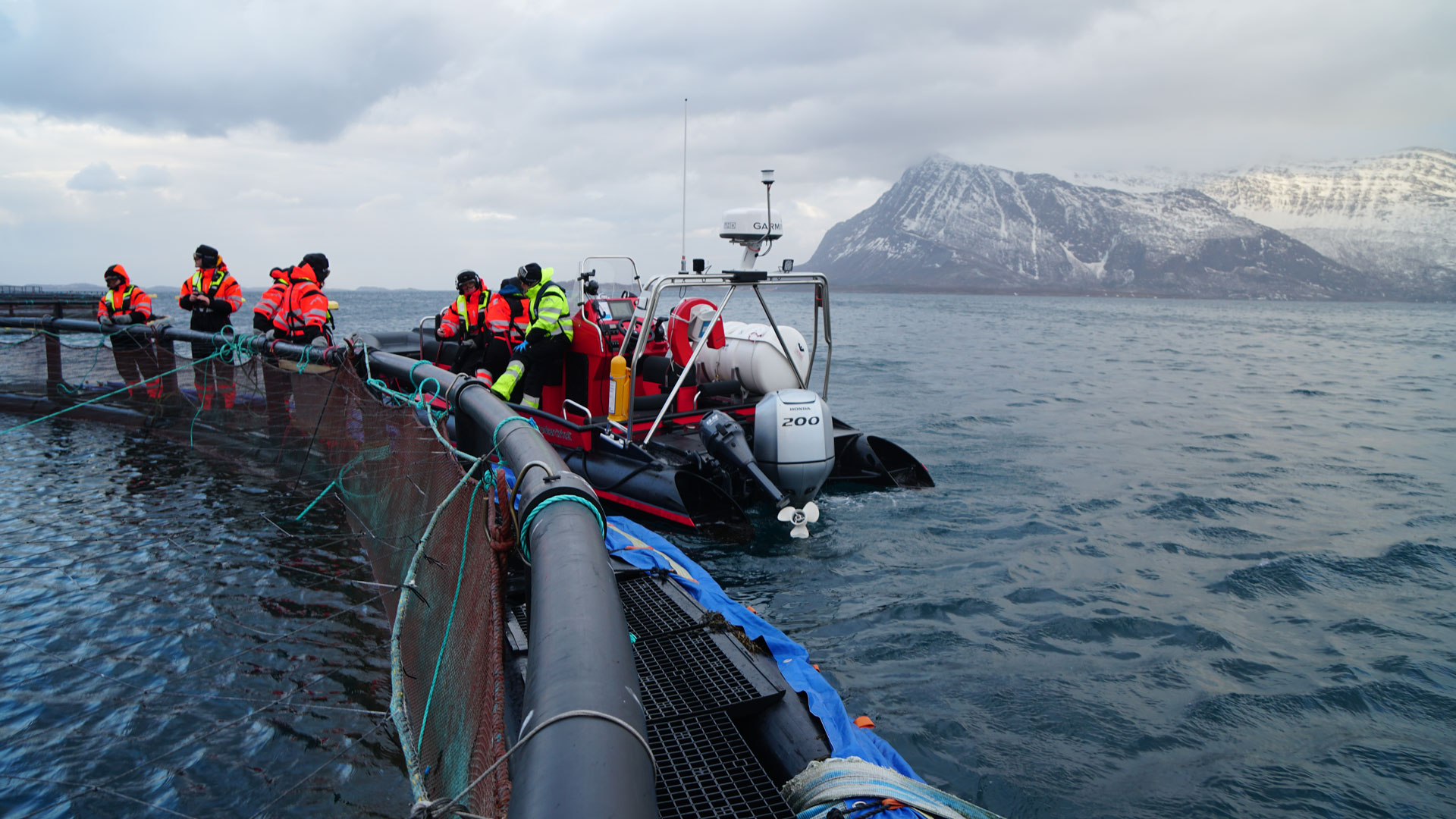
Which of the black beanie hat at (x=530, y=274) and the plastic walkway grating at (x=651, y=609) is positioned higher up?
the black beanie hat at (x=530, y=274)

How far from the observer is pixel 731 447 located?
24.6ft

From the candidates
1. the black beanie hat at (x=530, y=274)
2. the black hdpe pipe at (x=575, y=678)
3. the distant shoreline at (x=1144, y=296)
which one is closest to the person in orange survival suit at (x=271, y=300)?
the black beanie hat at (x=530, y=274)

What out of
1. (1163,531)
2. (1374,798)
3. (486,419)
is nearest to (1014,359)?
(1163,531)

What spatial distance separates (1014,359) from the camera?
2886 centimetres

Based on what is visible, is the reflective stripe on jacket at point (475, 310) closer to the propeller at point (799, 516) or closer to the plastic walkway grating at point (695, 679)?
the propeller at point (799, 516)

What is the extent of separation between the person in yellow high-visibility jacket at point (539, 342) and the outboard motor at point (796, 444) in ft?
9.03

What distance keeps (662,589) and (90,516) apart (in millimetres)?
4670

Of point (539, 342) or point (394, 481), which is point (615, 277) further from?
point (394, 481)

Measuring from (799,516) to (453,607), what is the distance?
5067 millimetres

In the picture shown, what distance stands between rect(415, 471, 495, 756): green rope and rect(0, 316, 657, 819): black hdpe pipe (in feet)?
1.36

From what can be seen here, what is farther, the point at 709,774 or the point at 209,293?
the point at 209,293

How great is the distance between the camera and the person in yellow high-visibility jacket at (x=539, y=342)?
345 inches

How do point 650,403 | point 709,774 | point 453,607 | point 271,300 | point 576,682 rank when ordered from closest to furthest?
point 576,682 < point 453,607 < point 709,774 < point 271,300 < point 650,403

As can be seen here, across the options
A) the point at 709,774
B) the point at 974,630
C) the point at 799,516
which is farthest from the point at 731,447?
the point at 709,774
